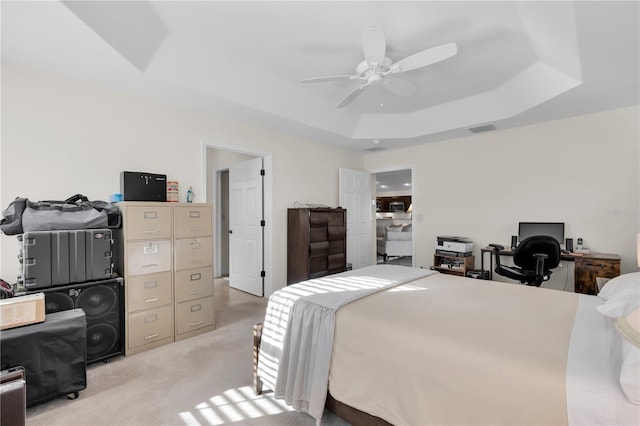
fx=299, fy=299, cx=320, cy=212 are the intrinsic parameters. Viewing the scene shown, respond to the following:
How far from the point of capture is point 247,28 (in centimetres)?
258

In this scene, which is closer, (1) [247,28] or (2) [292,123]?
(1) [247,28]

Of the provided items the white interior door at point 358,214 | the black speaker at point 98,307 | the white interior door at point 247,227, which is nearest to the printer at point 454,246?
the white interior door at point 358,214

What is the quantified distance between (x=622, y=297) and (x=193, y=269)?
10.8ft

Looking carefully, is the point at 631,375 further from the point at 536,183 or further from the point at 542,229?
the point at 536,183

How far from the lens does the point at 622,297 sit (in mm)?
1576

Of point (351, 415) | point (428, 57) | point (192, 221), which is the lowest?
point (351, 415)

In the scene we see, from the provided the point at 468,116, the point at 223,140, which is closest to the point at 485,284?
the point at 468,116

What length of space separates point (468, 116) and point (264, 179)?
306 cm

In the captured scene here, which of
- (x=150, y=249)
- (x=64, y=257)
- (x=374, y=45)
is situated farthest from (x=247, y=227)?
(x=374, y=45)

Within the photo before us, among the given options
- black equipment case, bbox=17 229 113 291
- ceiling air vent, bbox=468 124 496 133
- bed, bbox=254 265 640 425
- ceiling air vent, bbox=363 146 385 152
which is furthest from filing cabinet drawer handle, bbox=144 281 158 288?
ceiling air vent, bbox=468 124 496 133

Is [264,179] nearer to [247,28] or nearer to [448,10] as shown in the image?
[247,28]

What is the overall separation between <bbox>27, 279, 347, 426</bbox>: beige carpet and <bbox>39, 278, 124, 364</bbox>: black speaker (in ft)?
0.43

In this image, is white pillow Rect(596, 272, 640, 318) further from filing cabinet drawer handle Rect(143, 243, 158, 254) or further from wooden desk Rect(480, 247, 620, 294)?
filing cabinet drawer handle Rect(143, 243, 158, 254)

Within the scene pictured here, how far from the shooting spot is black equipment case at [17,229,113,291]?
2195 millimetres
